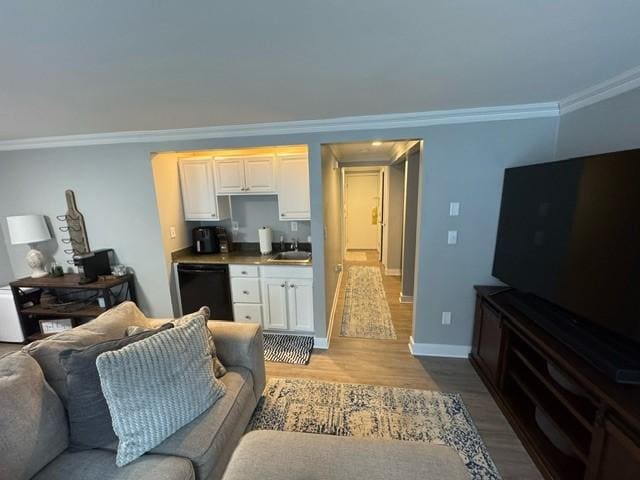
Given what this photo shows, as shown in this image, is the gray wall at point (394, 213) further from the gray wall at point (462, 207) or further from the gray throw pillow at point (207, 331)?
the gray throw pillow at point (207, 331)

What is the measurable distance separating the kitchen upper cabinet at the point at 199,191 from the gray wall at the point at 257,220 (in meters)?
0.29

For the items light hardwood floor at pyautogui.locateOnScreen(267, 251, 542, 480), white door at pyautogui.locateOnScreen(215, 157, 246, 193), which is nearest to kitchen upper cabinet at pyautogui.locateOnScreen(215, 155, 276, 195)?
white door at pyautogui.locateOnScreen(215, 157, 246, 193)

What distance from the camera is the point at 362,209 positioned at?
6.90 m

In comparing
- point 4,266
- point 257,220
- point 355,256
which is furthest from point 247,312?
point 355,256

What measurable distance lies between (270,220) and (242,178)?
674 mm

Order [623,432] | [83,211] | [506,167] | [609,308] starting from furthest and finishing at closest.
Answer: [83,211], [506,167], [609,308], [623,432]

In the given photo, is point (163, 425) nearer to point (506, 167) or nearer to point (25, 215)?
point (506, 167)

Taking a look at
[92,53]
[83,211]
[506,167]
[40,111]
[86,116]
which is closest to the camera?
[92,53]

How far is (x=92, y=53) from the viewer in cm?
116

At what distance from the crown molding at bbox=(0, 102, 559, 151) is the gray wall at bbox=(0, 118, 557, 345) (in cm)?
5

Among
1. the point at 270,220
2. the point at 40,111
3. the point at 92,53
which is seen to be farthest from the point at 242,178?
the point at 92,53

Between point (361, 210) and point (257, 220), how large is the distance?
3.97 m

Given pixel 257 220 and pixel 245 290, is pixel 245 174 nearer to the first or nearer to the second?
pixel 257 220

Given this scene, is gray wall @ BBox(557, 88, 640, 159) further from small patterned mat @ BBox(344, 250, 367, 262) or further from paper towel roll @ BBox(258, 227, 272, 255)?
small patterned mat @ BBox(344, 250, 367, 262)
